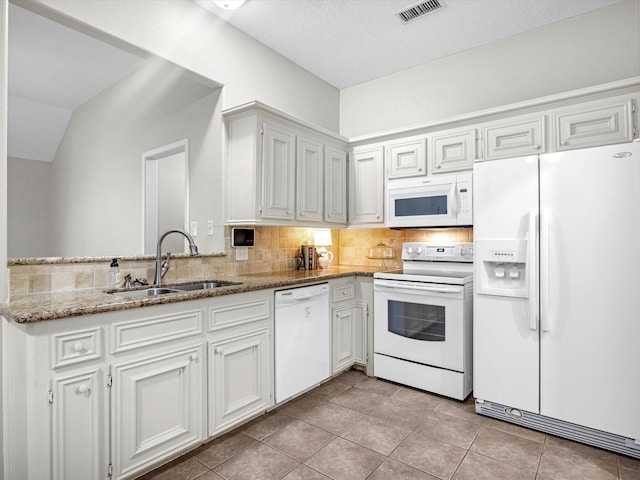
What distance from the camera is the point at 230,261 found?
2.91 m

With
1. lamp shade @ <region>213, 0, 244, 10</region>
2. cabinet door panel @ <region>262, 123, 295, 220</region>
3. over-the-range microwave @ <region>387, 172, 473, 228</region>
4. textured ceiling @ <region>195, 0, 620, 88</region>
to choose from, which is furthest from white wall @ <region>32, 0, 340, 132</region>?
over-the-range microwave @ <region>387, 172, 473, 228</region>

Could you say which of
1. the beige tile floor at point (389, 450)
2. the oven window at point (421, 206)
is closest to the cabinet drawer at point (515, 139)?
the oven window at point (421, 206)

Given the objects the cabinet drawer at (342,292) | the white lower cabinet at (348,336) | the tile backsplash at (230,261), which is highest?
the tile backsplash at (230,261)

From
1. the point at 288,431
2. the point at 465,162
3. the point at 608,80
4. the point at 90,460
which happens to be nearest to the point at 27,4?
the point at 90,460

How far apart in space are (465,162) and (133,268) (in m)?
2.64

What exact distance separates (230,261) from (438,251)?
1.84m

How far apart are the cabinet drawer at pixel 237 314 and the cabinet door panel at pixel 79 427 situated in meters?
0.61

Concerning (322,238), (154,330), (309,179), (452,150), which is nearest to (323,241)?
(322,238)

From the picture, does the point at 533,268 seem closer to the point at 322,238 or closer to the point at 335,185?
the point at 335,185

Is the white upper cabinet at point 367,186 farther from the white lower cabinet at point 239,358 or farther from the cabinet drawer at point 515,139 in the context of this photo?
the white lower cabinet at point 239,358

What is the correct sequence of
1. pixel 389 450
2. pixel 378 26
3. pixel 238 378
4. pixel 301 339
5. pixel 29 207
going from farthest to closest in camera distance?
pixel 378 26, pixel 29 207, pixel 301 339, pixel 238 378, pixel 389 450

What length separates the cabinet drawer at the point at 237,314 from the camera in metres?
2.04

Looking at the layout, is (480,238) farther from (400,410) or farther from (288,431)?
(288,431)

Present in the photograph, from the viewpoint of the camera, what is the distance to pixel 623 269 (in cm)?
198
